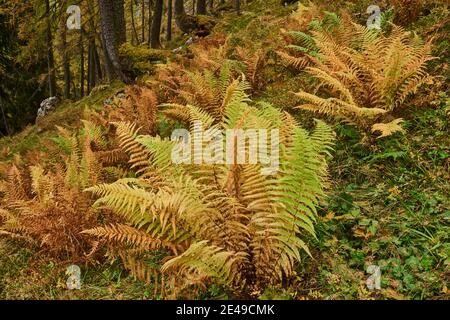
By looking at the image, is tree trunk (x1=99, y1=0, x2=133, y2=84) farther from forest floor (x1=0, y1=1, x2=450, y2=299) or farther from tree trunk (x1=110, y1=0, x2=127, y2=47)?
forest floor (x1=0, y1=1, x2=450, y2=299)

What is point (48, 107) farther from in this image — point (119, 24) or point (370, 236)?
point (370, 236)

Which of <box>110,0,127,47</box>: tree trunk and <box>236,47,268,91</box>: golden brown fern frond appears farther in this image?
<box>110,0,127,47</box>: tree trunk

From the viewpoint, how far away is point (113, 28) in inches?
362

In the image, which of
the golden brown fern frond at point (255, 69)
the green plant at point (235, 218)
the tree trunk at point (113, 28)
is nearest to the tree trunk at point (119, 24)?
the tree trunk at point (113, 28)

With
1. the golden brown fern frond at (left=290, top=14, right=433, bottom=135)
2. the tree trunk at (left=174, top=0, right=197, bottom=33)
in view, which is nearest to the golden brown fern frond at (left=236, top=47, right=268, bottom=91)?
the golden brown fern frond at (left=290, top=14, right=433, bottom=135)

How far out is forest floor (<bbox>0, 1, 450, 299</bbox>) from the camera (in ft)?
9.32

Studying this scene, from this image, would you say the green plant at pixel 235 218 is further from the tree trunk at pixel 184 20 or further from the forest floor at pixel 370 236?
the tree trunk at pixel 184 20

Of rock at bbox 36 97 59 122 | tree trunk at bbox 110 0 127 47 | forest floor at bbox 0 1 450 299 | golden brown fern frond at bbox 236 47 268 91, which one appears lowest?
rock at bbox 36 97 59 122

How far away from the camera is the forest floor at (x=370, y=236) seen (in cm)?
284

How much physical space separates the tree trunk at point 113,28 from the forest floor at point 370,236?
5.95m

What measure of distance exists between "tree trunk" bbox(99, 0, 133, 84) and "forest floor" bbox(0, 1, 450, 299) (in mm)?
5949

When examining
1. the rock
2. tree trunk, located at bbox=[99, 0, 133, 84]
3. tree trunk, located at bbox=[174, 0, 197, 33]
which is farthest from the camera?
the rock

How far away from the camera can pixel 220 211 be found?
3.12 meters

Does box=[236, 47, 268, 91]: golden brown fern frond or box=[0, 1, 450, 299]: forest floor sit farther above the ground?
box=[236, 47, 268, 91]: golden brown fern frond
